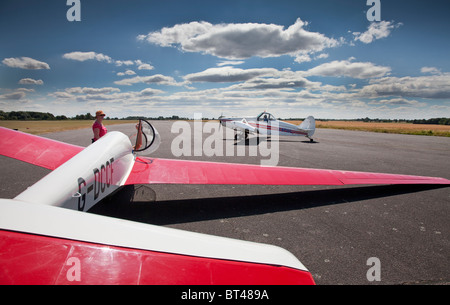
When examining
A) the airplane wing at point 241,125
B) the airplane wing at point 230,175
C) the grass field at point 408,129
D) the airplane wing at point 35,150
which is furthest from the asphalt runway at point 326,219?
the grass field at point 408,129

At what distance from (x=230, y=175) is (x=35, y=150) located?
15.4ft

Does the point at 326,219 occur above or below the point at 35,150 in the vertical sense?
below

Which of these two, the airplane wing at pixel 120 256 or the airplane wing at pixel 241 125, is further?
the airplane wing at pixel 241 125

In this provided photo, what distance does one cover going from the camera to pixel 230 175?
445 centimetres

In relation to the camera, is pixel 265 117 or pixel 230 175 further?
pixel 265 117

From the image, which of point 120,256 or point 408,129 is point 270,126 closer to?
point 120,256

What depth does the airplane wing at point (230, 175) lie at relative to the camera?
A: 4211mm

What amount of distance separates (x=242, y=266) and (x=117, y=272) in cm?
57

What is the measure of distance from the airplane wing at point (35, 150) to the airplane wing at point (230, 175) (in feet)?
5.92

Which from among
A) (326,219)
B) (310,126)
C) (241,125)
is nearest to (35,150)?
(326,219)

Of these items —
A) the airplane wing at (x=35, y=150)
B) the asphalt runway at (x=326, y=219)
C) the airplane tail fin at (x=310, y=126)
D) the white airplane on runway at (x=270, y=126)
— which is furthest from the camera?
the airplane tail fin at (x=310, y=126)

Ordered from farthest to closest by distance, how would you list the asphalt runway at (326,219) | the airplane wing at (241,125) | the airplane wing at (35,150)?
the airplane wing at (241,125)
the airplane wing at (35,150)
the asphalt runway at (326,219)

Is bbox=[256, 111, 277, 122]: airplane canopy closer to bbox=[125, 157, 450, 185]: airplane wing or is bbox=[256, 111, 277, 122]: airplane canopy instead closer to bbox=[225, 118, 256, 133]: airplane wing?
bbox=[225, 118, 256, 133]: airplane wing

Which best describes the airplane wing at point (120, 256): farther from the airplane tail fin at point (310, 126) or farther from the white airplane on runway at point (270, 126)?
the airplane tail fin at point (310, 126)
